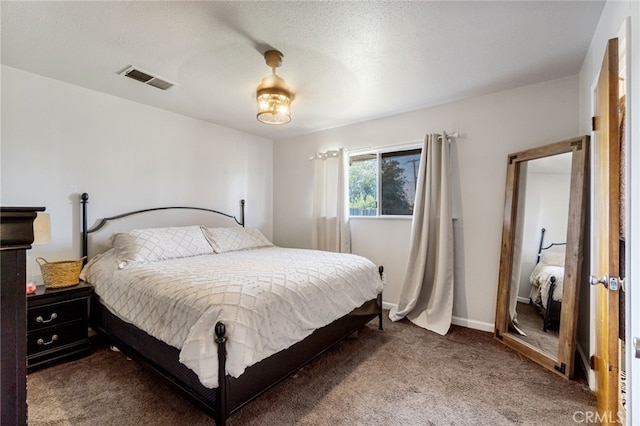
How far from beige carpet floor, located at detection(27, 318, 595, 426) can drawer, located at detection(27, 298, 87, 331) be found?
349 millimetres

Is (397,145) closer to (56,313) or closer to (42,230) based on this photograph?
(42,230)

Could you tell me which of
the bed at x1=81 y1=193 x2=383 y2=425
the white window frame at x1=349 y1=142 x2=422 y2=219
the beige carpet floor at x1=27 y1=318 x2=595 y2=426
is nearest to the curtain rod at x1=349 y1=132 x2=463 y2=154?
the white window frame at x1=349 y1=142 x2=422 y2=219

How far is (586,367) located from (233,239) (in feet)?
11.2

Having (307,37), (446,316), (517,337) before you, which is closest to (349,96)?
(307,37)

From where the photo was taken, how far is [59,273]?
2.37 metres

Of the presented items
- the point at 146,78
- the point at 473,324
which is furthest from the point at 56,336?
the point at 473,324

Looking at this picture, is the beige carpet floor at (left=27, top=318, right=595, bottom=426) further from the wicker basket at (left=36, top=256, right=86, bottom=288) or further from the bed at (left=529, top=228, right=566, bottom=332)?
the wicker basket at (left=36, top=256, right=86, bottom=288)

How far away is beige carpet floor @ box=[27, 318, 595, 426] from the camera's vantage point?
66.5 inches

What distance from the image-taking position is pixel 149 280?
2.01 metres

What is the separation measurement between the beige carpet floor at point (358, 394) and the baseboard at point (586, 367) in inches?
2.5

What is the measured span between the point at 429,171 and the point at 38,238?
11.6 ft

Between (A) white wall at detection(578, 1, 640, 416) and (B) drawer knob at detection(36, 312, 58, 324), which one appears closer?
(A) white wall at detection(578, 1, 640, 416)

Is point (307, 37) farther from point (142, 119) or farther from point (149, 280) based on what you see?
point (142, 119)

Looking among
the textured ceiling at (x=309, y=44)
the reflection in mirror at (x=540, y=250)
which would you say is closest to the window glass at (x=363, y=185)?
the textured ceiling at (x=309, y=44)
